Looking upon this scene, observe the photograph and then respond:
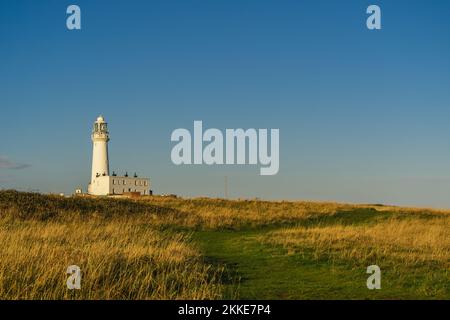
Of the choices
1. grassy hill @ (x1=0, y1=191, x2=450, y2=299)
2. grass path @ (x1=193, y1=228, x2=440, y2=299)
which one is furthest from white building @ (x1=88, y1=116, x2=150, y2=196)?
grass path @ (x1=193, y1=228, x2=440, y2=299)

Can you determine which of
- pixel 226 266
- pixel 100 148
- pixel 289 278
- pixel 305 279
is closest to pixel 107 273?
pixel 226 266

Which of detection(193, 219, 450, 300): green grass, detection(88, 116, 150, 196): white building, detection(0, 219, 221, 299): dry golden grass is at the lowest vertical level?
detection(193, 219, 450, 300): green grass

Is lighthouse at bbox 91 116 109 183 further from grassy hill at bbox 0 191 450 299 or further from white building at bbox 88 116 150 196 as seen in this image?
grassy hill at bbox 0 191 450 299

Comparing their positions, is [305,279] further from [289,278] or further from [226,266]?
[226,266]

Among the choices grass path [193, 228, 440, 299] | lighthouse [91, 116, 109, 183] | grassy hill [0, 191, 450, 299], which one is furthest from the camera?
lighthouse [91, 116, 109, 183]

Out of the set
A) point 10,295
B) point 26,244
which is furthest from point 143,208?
point 10,295

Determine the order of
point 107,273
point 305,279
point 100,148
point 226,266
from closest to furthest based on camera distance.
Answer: point 107,273 < point 305,279 < point 226,266 < point 100,148

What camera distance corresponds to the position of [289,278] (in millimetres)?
12102

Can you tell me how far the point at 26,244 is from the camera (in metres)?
13.4

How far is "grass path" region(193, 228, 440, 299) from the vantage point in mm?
10367

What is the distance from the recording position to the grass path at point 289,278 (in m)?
10.4

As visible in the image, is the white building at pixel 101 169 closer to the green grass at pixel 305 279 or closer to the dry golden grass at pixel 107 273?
the green grass at pixel 305 279
